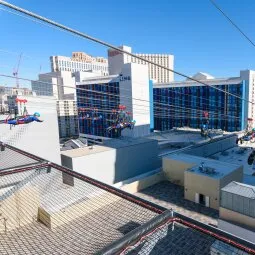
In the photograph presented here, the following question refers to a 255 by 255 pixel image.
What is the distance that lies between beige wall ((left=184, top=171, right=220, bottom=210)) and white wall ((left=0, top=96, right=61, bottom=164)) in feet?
21.2

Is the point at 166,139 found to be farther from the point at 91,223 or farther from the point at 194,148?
the point at 91,223

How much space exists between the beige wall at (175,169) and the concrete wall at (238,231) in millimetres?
3839

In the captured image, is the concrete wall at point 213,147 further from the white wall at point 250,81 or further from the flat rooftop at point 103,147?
the white wall at point 250,81

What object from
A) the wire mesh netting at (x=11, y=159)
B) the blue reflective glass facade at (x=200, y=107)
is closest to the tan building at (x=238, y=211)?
the wire mesh netting at (x=11, y=159)

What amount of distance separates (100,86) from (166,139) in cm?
1895

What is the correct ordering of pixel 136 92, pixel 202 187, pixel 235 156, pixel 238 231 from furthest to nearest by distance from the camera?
1. pixel 136 92
2. pixel 235 156
3. pixel 202 187
4. pixel 238 231

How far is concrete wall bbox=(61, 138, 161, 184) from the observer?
11.9 meters

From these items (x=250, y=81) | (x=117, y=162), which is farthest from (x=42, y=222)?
(x=250, y=81)

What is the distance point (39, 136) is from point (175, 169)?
716cm

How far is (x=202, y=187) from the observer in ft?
32.1

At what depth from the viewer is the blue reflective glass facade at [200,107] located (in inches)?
1163

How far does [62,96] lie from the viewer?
164 feet

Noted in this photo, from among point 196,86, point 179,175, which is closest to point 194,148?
point 179,175

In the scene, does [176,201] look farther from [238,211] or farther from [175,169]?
[238,211]
